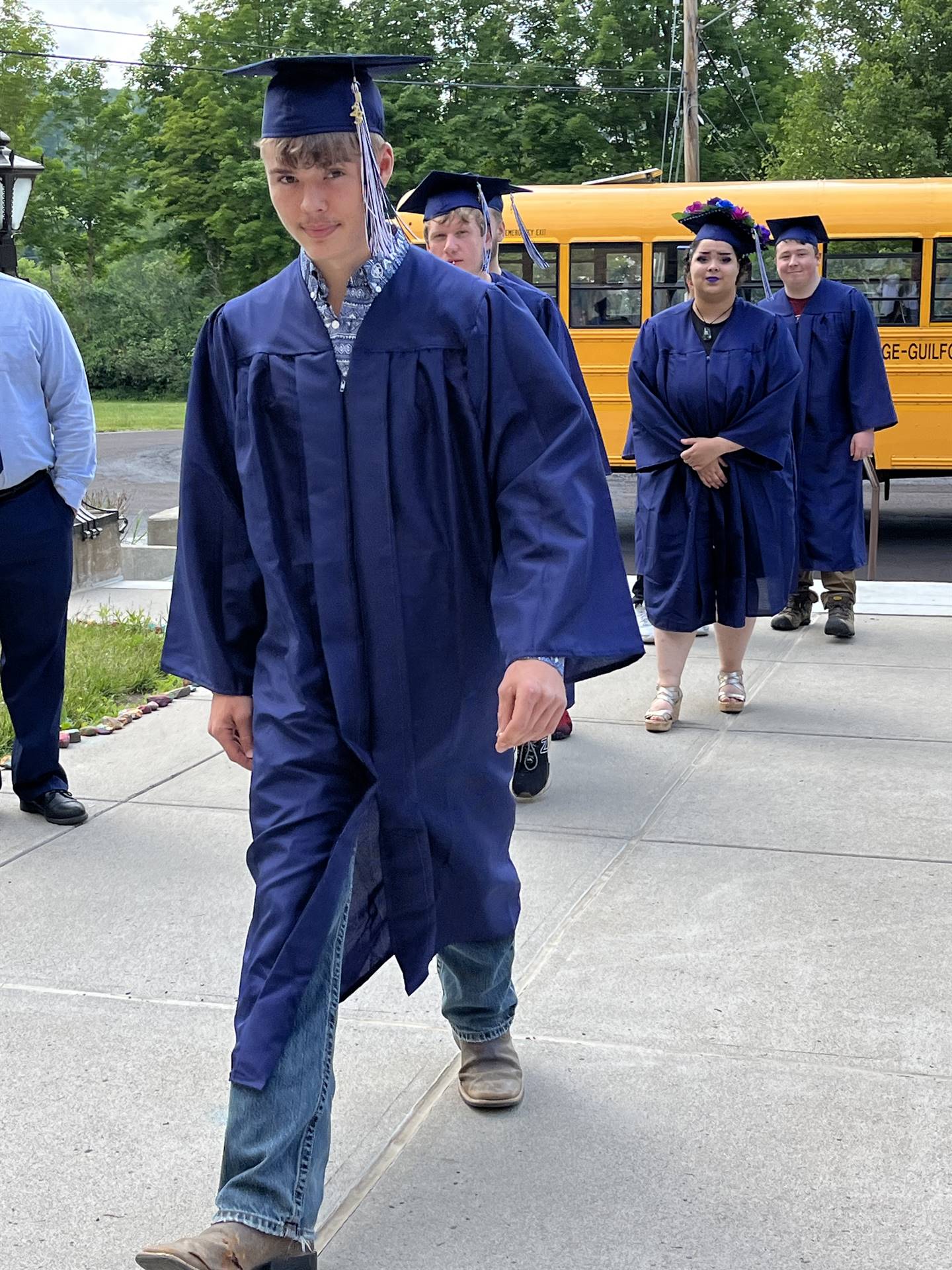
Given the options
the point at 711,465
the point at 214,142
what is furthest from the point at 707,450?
the point at 214,142

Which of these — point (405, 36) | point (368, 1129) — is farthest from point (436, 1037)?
point (405, 36)

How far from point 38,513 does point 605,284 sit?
32.3 feet

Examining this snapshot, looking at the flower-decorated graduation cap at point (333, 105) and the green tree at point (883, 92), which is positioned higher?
the green tree at point (883, 92)

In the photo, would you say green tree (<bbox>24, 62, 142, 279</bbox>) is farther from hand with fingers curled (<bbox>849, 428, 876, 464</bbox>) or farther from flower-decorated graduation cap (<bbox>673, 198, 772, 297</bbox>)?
flower-decorated graduation cap (<bbox>673, 198, 772, 297</bbox>)

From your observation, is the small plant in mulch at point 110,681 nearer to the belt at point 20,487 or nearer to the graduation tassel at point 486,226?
the belt at point 20,487

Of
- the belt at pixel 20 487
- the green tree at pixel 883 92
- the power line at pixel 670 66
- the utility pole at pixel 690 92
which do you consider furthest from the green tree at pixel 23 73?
the belt at pixel 20 487

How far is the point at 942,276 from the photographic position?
13500mm

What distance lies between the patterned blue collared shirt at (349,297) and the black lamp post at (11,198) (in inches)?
193

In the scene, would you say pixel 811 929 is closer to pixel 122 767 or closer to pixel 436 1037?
pixel 436 1037

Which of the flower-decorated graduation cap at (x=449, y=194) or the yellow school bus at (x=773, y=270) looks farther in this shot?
the yellow school bus at (x=773, y=270)

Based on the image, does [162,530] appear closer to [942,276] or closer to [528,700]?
[942,276]

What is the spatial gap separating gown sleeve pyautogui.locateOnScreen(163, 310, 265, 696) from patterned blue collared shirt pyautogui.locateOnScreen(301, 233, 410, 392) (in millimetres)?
190

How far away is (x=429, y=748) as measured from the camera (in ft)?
8.73

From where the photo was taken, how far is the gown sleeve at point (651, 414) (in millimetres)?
6465
